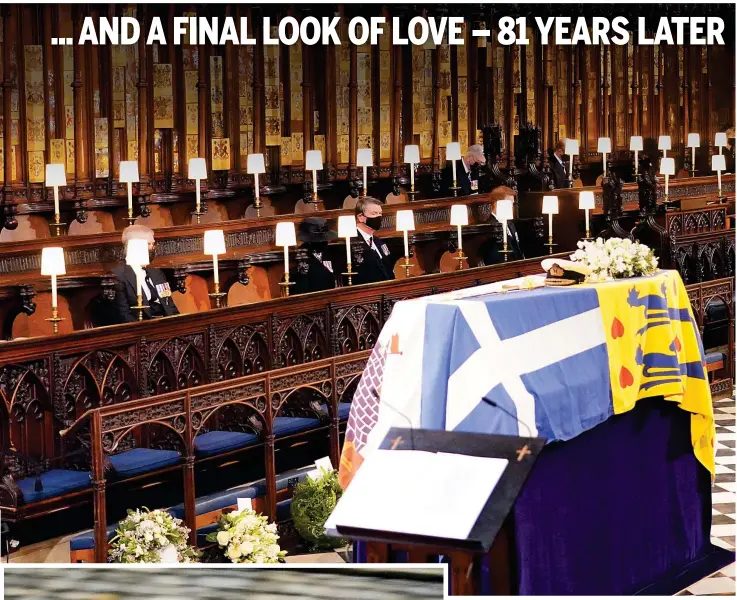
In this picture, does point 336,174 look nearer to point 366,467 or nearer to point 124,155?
point 124,155

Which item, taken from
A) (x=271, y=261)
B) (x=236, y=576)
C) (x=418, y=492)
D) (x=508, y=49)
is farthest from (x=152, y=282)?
(x=508, y=49)

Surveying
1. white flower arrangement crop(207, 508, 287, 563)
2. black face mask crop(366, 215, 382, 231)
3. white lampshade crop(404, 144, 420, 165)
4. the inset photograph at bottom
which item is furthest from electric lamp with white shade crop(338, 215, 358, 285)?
the inset photograph at bottom

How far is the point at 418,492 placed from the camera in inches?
138

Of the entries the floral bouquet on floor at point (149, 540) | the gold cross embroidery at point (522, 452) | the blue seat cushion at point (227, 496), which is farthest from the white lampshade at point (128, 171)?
the gold cross embroidery at point (522, 452)

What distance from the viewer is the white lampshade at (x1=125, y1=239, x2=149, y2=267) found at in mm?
7637

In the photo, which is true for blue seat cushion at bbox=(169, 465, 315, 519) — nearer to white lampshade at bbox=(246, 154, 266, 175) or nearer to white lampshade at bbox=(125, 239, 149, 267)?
white lampshade at bbox=(125, 239, 149, 267)

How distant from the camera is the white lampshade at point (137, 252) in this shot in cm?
764

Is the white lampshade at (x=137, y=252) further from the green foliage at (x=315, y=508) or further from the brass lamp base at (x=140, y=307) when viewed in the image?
the green foliage at (x=315, y=508)

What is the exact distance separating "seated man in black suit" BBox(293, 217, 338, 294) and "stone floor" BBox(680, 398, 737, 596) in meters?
2.83

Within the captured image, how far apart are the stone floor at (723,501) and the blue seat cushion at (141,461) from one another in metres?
2.53

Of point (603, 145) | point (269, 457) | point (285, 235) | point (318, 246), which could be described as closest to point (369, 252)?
point (318, 246)

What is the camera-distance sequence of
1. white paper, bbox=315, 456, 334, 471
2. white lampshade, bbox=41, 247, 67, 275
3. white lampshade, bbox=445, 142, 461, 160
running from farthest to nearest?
white lampshade, bbox=445, 142, 461, 160 → white lampshade, bbox=41, 247, 67, 275 → white paper, bbox=315, 456, 334, 471

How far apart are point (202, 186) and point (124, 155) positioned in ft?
2.40

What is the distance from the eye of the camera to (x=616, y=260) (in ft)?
18.2
